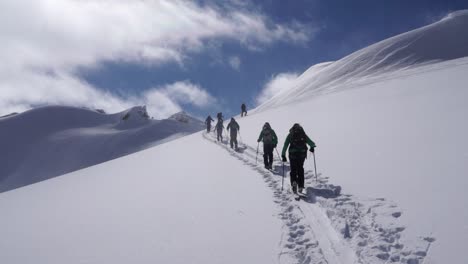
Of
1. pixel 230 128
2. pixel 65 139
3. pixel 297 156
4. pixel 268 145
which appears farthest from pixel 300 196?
pixel 65 139

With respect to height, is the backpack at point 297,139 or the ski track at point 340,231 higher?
the backpack at point 297,139

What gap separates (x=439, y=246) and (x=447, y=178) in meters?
2.47

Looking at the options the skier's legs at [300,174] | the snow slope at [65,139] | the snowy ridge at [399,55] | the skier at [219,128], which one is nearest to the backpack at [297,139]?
the skier's legs at [300,174]

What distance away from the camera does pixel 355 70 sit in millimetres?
48875

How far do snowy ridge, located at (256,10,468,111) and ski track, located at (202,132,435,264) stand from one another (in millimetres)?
37121

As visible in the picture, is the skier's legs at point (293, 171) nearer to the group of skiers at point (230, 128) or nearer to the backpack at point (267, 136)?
the backpack at point (267, 136)

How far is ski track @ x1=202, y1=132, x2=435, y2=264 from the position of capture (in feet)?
14.9

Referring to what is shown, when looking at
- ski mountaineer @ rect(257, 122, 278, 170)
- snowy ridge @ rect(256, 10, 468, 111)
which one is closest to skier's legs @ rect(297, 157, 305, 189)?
ski mountaineer @ rect(257, 122, 278, 170)

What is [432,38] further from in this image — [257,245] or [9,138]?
[9,138]

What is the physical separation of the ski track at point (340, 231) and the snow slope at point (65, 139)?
65.2 meters

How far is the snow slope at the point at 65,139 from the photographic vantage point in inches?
2564

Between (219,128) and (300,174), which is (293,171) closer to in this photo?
(300,174)

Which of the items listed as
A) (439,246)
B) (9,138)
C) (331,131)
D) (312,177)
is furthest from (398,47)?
(9,138)

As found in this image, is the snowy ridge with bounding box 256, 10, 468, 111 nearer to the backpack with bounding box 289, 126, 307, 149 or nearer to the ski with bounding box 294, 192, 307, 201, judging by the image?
the backpack with bounding box 289, 126, 307, 149
